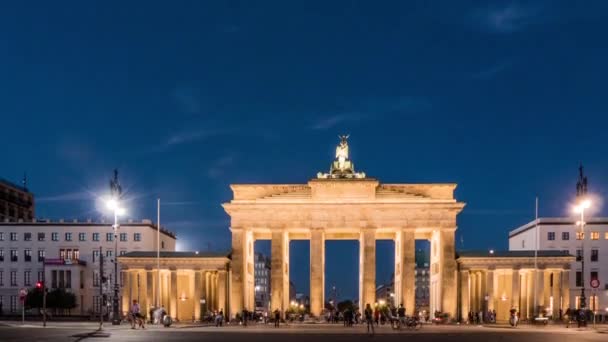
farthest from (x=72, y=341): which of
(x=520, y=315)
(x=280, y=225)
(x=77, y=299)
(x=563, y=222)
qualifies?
(x=563, y=222)

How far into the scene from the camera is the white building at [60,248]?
348 feet

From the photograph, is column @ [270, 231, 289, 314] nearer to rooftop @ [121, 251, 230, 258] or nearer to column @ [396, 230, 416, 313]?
rooftop @ [121, 251, 230, 258]

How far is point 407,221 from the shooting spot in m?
80.1

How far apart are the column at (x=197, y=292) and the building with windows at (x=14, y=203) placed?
50.9 metres

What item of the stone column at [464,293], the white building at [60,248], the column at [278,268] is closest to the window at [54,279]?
the white building at [60,248]

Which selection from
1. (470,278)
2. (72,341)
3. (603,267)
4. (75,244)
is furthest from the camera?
(75,244)

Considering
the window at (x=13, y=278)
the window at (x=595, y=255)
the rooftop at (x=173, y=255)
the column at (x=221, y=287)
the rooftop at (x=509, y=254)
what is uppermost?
the rooftop at (x=509, y=254)

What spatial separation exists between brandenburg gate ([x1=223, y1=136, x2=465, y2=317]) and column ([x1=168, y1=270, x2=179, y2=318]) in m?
5.94

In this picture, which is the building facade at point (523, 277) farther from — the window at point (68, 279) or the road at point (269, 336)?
the window at point (68, 279)

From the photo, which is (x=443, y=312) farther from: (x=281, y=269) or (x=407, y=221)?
(x=281, y=269)

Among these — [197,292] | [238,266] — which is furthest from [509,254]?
[197,292]

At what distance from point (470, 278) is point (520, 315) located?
761 centimetres

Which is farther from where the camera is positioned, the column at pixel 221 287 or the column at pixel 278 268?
the column at pixel 221 287

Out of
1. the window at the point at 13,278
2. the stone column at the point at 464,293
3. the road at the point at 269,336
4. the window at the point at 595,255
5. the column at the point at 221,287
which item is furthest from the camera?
the window at the point at 13,278
